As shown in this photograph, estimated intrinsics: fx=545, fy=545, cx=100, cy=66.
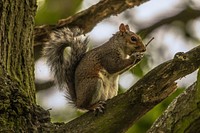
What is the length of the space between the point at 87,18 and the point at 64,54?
27cm

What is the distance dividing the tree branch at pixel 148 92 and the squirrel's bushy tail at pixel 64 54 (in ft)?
3.26

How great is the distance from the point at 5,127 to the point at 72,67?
1.14 metres

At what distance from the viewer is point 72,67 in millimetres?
3242

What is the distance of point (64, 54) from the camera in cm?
328

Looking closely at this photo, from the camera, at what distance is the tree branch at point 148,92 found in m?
2.07

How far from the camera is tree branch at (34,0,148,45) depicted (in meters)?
3.15

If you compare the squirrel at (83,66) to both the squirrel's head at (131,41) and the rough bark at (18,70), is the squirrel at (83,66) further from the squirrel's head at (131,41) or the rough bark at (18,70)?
the rough bark at (18,70)

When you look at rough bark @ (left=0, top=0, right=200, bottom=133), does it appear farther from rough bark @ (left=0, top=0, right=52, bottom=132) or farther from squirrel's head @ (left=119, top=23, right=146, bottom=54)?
squirrel's head @ (left=119, top=23, right=146, bottom=54)

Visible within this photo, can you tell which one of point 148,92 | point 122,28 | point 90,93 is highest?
point 122,28

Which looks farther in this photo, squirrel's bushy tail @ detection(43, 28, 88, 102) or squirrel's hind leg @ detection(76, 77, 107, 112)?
squirrel's bushy tail @ detection(43, 28, 88, 102)

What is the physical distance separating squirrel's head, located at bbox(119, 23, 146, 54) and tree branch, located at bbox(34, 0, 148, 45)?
251mm

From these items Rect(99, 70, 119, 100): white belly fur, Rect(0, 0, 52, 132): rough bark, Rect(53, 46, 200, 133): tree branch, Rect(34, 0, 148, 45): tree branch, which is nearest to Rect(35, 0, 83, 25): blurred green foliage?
Rect(34, 0, 148, 45): tree branch

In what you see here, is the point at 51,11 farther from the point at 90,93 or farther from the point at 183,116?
the point at 183,116

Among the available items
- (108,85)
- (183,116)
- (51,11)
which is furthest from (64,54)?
(183,116)
